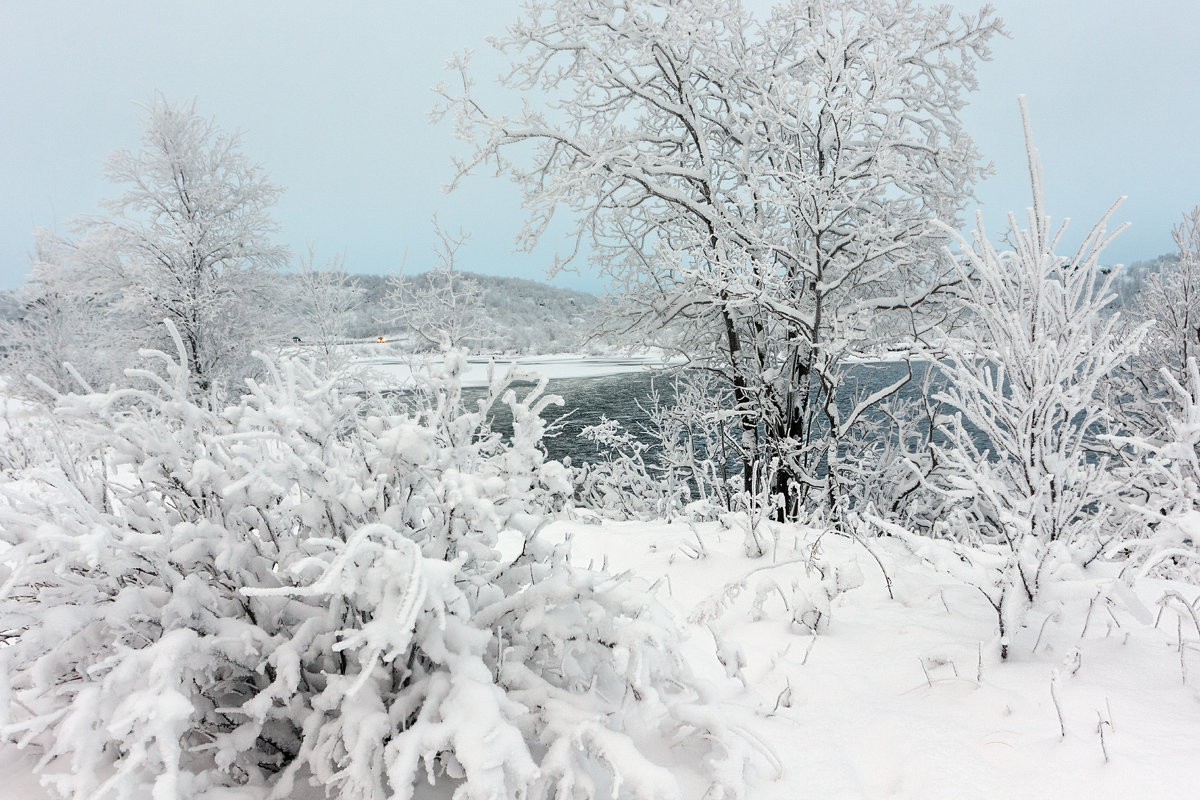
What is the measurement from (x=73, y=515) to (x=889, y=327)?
684 cm

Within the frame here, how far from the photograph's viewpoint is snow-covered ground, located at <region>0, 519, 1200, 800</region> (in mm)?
1317

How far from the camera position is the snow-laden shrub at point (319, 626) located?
1116 millimetres

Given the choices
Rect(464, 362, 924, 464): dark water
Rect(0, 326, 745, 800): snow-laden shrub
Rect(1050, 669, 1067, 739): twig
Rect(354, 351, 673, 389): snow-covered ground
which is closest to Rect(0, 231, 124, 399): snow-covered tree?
Rect(354, 351, 673, 389): snow-covered ground

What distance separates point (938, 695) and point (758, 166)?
16.2 ft

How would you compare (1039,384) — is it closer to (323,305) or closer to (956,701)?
(956,701)

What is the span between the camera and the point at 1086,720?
1465 mm

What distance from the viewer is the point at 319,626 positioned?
137 centimetres

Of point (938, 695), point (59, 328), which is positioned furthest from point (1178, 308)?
point (59, 328)

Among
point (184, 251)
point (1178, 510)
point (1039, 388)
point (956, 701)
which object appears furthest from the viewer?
point (184, 251)

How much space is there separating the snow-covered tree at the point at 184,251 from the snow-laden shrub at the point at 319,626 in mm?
11801

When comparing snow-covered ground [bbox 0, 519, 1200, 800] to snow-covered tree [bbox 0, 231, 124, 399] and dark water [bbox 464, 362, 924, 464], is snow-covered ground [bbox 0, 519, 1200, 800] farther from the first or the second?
snow-covered tree [bbox 0, 231, 124, 399]

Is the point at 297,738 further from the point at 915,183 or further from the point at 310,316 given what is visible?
the point at 310,316

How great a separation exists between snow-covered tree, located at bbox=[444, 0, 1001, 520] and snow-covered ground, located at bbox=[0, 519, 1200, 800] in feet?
9.64

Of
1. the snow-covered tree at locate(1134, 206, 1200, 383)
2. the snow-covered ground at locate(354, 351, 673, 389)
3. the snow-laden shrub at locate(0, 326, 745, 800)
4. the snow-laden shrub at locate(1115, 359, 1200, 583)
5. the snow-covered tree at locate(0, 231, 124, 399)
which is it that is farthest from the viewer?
the snow-covered tree at locate(0, 231, 124, 399)
